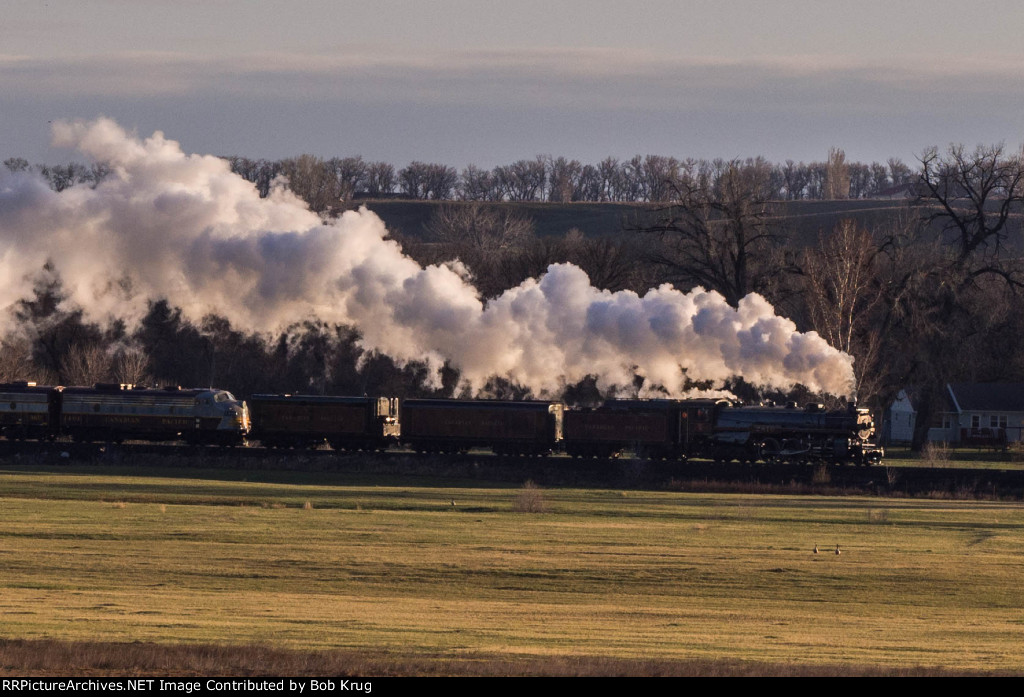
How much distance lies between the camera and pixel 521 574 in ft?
123

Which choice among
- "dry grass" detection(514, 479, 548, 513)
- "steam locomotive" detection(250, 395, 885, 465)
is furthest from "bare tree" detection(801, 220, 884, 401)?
"dry grass" detection(514, 479, 548, 513)

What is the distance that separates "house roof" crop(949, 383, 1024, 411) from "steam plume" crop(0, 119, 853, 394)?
48.4 metres

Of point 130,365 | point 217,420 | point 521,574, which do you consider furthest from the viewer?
point 130,365

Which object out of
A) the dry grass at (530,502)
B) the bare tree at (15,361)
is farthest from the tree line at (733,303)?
the dry grass at (530,502)

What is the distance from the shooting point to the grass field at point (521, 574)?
26889 mm

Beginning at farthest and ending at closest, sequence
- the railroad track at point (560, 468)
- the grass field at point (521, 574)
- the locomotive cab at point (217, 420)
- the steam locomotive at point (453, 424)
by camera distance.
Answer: the locomotive cab at point (217, 420) → the steam locomotive at point (453, 424) → the railroad track at point (560, 468) → the grass field at point (521, 574)

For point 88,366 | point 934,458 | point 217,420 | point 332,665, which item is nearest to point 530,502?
point 217,420

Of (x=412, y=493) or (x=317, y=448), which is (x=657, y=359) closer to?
(x=412, y=493)

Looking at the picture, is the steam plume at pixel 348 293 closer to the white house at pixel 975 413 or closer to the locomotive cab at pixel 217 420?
the locomotive cab at pixel 217 420

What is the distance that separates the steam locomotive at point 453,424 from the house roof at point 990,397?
4404 cm

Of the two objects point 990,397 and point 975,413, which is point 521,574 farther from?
point 990,397

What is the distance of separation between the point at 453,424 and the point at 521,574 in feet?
107

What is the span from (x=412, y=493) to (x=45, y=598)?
94.1ft

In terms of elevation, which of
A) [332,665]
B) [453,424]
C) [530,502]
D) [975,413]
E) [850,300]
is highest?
[850,300]
